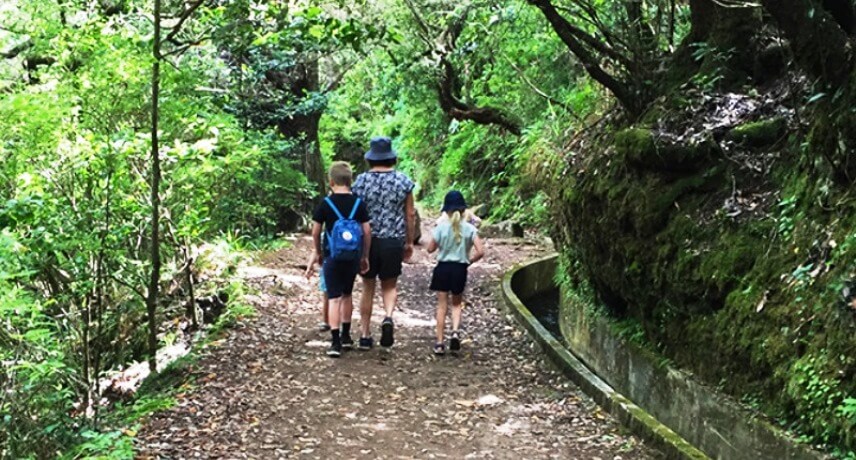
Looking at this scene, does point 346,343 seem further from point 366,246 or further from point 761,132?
point 761,132

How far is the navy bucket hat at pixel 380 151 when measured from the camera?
751cm

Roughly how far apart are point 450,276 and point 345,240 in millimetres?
1326

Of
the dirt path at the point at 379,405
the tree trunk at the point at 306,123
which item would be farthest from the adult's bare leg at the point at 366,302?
the tree trunk at the point at 306,123

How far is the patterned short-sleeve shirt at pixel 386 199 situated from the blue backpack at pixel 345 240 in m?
0.41

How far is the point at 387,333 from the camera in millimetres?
7891

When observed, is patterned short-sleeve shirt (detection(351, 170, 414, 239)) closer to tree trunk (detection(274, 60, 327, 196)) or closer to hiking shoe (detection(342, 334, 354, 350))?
hiking shoe (detection(342, 334, 354, 350))

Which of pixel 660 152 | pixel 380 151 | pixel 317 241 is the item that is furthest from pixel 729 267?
pixel 317 241

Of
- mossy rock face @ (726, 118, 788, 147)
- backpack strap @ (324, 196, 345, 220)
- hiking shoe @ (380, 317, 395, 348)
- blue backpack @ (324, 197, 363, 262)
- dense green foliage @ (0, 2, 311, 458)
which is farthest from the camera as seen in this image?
hiking shoe @ (380, 317, 395, 348)

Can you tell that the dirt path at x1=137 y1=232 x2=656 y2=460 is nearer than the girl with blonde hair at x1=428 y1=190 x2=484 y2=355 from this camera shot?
Yes

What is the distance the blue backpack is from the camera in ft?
22.9

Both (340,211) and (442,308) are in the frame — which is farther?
(442,308)

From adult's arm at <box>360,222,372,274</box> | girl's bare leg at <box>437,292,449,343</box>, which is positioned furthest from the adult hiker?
girl's bare leg at <box>437,292,449,343</box>

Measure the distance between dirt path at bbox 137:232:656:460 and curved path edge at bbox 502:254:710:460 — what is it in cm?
10

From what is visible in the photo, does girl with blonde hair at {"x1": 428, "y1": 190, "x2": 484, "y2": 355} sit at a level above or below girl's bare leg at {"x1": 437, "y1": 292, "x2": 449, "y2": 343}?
above
